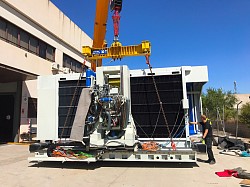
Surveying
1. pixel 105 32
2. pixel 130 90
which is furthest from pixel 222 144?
pixel 105 32

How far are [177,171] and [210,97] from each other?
1129 inches

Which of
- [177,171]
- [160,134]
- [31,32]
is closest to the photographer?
[177,171]

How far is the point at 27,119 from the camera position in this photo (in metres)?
14.8

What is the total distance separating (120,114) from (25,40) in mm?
10860

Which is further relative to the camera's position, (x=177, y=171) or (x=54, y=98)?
(x=54, y=98)

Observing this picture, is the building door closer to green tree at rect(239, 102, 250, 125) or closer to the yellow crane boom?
the yellow crane boom

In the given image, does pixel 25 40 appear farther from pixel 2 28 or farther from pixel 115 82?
pixel 115 82

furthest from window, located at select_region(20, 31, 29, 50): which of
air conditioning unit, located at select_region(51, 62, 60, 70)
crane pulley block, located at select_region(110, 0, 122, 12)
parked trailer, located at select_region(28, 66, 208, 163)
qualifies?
crane pulley block, located at select_region(110, 0, 122, 12)

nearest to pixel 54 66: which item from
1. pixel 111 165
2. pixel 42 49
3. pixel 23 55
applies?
pixel 42 49

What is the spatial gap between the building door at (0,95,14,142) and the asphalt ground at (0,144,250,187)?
24.4 feet

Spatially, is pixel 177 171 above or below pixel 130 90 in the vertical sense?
below

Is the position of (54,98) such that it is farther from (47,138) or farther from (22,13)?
(22,13)

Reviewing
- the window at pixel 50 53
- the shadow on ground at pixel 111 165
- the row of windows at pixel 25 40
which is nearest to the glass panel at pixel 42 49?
the row of windows at pixel 25 40

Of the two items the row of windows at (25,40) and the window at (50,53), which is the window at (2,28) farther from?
the window at (50,53)
